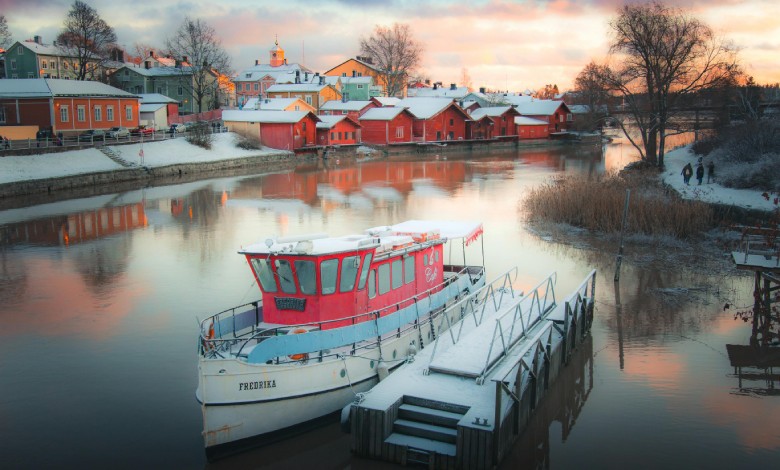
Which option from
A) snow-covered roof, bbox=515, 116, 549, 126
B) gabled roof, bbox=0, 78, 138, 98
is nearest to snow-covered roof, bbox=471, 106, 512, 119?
snow-covered roof, bbox=515, 116, 549, 126

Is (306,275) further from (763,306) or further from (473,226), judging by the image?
(763,306)

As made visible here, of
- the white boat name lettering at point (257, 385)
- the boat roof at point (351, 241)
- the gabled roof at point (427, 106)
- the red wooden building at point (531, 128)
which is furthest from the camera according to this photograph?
the red wooden building at point (531, 128)

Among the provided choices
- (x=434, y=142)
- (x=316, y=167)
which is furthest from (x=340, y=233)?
(x=434, y=142)

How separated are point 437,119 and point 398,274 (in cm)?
6052

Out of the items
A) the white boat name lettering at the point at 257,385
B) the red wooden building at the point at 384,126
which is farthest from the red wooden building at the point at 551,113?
the white boat name lettering at the point at 257,385

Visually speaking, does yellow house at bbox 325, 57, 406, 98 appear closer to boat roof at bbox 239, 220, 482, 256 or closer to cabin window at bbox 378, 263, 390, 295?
boat roof at bbox 239, 220, 482, 256

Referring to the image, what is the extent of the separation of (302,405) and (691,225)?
58.4 feet

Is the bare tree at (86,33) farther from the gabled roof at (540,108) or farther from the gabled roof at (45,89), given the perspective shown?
the gabled roof at (540,108)

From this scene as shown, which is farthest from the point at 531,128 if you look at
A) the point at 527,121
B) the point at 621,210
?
the point at 621,210

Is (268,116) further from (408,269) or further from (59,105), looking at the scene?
(408,269)

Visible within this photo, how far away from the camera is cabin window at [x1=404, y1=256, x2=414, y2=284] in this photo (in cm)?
1471

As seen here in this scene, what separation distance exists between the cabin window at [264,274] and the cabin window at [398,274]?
257 cm

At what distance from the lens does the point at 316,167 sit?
2147 inches

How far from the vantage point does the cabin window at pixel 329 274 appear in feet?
41.0
